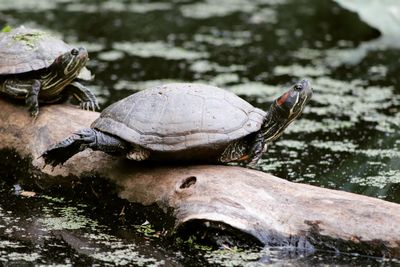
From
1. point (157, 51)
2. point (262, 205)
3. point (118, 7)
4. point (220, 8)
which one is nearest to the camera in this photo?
point (262, 205)

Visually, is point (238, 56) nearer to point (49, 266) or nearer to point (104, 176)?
point (104, 176)

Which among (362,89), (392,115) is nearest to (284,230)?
(392,115)

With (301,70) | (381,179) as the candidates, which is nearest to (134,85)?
(301,70)

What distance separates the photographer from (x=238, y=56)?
7203 mm

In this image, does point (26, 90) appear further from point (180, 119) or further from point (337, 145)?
point (337, 145)

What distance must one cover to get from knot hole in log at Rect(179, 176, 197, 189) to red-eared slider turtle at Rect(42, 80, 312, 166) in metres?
0.11

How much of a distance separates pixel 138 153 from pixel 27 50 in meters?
1.02

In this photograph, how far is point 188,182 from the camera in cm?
292

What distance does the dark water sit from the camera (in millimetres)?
2711

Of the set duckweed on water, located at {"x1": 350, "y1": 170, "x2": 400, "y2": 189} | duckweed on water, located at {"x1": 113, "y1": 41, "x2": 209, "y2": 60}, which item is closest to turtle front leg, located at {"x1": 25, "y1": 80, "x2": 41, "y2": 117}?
duckweed on water, located at {"x1": 350, "y1": 170, "x2": 400, "y2": 189}

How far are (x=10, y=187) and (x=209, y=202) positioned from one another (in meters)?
1.17

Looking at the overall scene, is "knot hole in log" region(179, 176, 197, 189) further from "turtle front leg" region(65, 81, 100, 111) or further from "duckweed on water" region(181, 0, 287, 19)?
"duckweed on water" region(181, 0, 287, 19)

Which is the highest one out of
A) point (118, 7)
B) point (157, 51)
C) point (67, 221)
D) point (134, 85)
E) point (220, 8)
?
point (220, 8)

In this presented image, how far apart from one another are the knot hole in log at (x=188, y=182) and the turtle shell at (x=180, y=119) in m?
0.13
